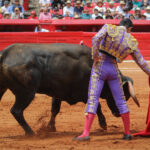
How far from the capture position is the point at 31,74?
604cm

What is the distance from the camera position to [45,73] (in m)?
6.22

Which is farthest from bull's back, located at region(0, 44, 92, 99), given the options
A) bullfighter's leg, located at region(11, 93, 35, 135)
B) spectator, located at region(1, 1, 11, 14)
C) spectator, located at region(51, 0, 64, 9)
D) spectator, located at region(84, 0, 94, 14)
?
spectator, located at region(51, 0, 64, 9)

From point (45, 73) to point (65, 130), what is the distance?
1099 mm

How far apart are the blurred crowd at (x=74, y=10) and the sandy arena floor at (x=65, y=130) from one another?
6247mm

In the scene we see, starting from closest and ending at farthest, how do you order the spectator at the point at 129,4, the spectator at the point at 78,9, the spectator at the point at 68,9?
the spectator at the point at 68,9, the spectator at the point at 78,9, the spectator at the point at 129,4

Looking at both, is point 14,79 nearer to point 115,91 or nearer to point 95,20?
point 115,91

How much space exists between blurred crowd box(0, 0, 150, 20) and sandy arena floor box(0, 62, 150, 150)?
6.25 metres

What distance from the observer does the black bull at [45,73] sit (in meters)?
6.03

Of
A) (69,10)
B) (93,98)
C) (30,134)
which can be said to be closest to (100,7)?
(69,10)

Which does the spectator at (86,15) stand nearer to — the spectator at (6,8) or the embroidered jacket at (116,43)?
the spectator at (6,8)

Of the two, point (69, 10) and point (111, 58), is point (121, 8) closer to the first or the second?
point (69, 10)

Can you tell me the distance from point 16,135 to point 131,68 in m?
7.34

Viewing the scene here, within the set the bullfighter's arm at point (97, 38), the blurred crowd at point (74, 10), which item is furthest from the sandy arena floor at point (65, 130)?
the blurred crowd at point (74, 10)

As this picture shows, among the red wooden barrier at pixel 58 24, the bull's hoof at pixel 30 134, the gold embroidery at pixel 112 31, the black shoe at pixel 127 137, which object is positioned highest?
the gold embroidery at pixel 112 31
